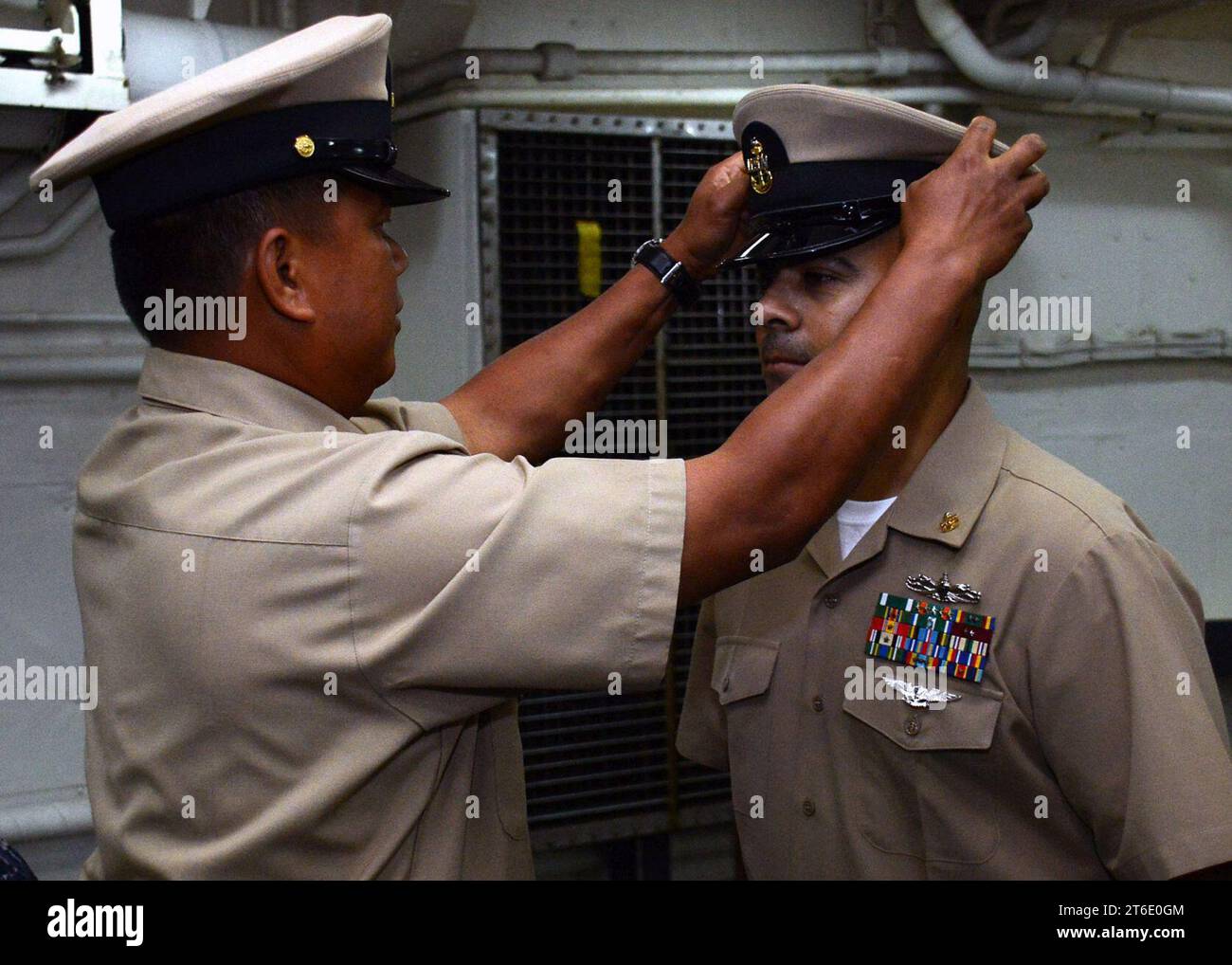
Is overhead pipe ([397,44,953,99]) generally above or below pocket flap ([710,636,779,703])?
above

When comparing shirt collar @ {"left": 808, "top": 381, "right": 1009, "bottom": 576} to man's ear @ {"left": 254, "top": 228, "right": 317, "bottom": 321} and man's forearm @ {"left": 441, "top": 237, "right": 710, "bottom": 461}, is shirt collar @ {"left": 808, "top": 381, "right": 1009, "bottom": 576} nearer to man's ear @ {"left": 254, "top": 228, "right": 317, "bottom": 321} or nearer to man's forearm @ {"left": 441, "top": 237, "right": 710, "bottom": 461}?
man's forearm @ {"left": 441, "top": 237, "right": 710, "bottom": 461}

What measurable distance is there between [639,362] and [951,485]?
57.0 inches

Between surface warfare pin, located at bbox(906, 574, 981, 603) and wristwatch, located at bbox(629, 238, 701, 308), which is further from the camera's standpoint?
wristwatch, located at bbox(629, 238, 701, 308)

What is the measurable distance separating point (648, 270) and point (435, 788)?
0.83 metres

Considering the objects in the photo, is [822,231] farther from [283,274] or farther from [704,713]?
[704,713]

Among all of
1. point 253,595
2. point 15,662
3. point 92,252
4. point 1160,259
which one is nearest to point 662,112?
point 92,252

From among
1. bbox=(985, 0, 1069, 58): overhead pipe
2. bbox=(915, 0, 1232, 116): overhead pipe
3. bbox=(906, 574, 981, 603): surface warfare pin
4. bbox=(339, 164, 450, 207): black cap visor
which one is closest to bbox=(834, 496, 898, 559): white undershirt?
bbox=(906, 574, 981, 603): surface warfare pin

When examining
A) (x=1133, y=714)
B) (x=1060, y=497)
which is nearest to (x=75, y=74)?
(x=1060, y=497)

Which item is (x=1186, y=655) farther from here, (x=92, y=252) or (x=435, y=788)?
(x=92, y=252)

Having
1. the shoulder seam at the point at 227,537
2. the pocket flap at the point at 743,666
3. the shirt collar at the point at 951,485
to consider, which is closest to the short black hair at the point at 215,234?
the shoulder seam at the point at 227,537

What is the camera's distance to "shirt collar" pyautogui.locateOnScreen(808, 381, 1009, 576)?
153cm

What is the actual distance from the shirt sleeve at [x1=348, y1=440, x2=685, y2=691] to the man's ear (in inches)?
10.0

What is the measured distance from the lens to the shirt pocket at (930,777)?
143 centimetres

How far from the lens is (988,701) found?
1432 millimetres
